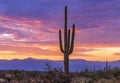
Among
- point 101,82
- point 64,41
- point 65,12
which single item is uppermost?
point 65,12

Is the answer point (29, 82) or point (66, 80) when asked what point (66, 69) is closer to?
point (29, 82)

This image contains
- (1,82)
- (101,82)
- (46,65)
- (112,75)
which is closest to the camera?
(46,65)

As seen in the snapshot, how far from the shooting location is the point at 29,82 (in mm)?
15195

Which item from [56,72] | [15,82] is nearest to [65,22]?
[15,82]

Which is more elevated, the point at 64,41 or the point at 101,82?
the point at 64,41

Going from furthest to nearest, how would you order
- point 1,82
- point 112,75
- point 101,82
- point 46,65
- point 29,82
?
point 112,75, point 101,82, point 1,82, point 29,82, point 46,65

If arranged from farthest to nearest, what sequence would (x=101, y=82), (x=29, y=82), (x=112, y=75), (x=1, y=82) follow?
(x=112, y=75) → (x=101, y=82) → (x=1, y=82) → (x=29, y=82)

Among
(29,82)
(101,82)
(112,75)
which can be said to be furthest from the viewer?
(112,75)

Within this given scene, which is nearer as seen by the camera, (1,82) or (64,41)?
(1,82)

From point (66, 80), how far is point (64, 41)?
10537 millimetres

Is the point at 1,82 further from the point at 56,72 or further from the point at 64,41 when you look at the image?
the point at 64,41

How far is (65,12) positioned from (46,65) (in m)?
11.7

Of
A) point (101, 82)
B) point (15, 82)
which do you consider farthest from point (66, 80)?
point (101, 82)

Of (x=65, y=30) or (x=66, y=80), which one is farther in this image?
(x=65, y=30)
